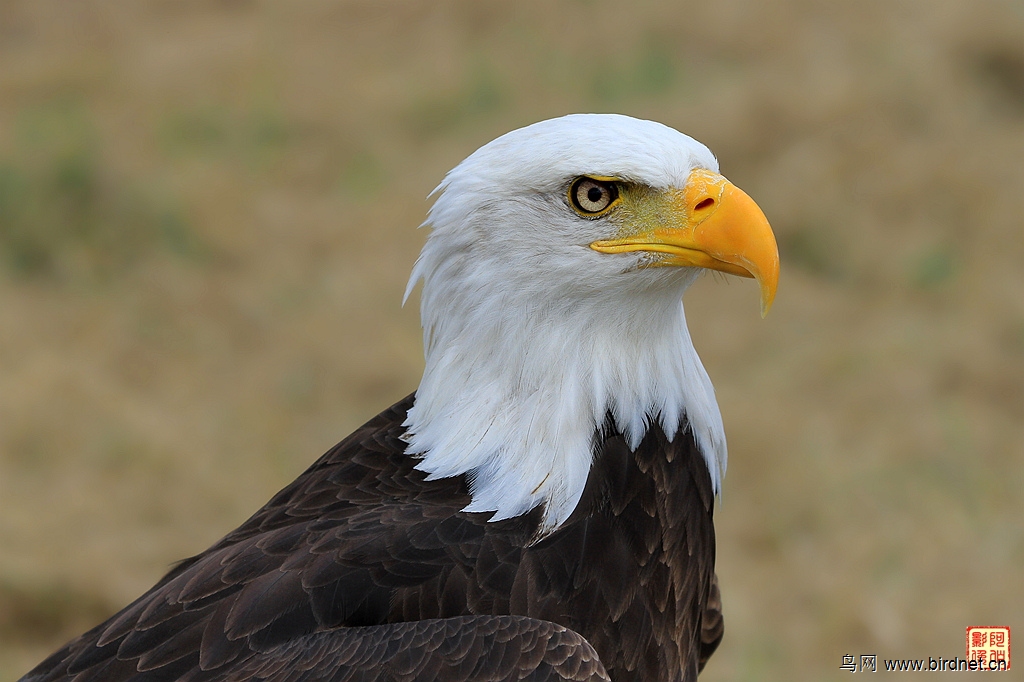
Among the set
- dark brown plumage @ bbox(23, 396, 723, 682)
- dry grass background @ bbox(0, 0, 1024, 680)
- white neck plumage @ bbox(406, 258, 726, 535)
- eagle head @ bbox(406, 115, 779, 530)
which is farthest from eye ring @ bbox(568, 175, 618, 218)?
dry grass background @ bbox(0, 0, 1024, 680)

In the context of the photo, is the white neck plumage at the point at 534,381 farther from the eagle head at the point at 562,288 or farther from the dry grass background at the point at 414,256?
the dry grass background at the point at 414,256

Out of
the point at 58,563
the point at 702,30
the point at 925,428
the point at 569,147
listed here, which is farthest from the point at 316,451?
the point at 702,30

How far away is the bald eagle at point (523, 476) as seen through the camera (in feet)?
9.54

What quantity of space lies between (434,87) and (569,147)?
8153 mm

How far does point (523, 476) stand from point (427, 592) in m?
0.40

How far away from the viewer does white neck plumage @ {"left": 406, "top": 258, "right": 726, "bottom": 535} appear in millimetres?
3057

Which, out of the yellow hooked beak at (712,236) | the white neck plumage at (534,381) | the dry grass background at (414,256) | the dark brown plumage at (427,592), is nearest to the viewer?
the dark brown plumage at (427,592)

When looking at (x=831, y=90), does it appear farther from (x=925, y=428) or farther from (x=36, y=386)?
(x=36, y=386)

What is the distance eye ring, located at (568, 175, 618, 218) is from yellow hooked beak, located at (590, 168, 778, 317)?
0.09m

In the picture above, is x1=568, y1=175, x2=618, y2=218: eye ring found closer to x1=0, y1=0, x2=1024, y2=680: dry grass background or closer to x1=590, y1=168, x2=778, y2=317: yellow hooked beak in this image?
x1=590, y1=168, x2=778, y2=317: yellow hooked beak

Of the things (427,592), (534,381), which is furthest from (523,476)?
(427,592)

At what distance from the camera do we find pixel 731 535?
23.2 feet

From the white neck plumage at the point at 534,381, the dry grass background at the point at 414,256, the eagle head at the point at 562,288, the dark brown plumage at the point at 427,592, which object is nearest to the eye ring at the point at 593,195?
the eagle head at the point at 562,288

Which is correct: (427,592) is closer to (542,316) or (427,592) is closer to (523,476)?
(523,476)
